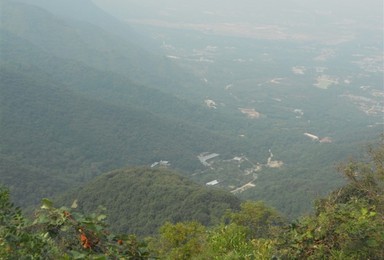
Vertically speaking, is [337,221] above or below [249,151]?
above

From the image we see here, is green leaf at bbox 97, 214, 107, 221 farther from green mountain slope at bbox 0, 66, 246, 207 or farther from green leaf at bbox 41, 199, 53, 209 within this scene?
green mountain slope at bbox 0, 66, 246, 207

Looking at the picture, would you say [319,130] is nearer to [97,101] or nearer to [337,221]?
[97,101]

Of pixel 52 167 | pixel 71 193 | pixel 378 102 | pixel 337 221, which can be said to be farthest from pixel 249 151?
pixel 337 221

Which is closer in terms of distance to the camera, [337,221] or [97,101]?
[337,221]

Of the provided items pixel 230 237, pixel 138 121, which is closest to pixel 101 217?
A: pixel 230 237

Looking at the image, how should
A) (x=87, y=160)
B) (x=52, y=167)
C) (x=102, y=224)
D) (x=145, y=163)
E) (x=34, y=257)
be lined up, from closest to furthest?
(x=34, y=257), (x=102, y=224), (x=52, y=167), (x=87, y=160), (x=145, y=163)

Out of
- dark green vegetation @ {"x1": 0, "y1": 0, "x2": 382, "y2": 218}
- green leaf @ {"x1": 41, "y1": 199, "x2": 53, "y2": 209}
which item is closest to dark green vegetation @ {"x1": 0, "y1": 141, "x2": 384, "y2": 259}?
green leaf @ {"x1": 41, "y1": 199, "x2": 53, "y2": 209}

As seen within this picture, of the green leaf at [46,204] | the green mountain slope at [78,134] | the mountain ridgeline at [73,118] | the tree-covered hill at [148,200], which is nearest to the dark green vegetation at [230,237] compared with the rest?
the green leaf at [46,204]

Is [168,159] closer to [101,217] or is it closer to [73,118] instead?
[73,118]
